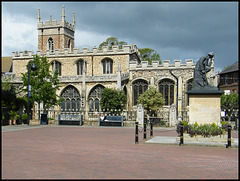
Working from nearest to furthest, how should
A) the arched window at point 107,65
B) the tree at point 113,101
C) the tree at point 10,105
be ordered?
the tree at point 10,105 → the tree at point 113,101 → the arched window at point 107,65

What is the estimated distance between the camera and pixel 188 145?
14680 mm

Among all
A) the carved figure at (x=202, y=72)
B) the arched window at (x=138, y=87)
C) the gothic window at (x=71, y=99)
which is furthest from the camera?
the arched window at (x=138, y=87)

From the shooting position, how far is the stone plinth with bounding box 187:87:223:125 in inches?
612

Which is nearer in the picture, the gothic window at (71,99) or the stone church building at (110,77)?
the stone church building at (110,77)

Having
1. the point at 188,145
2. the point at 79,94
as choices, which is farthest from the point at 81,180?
the point at 79,94

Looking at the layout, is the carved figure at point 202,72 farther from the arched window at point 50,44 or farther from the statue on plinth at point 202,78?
the arched window at point 50,44

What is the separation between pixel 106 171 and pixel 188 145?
7471 mm

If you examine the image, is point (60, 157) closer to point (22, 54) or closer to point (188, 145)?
point (188, 145)

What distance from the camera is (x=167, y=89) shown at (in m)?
42.6

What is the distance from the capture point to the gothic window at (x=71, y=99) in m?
42.7

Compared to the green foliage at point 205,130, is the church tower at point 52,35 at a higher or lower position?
higher

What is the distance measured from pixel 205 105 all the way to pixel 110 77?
2569 centimetres

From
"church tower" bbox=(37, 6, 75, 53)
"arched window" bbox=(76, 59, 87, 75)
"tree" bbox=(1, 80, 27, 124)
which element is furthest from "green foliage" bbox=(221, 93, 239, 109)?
"church tower" bbox=(37, 6, 75, 53)

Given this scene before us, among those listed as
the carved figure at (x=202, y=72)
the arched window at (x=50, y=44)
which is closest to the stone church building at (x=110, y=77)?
the arched window at (x=50, y=44)
